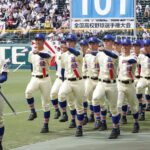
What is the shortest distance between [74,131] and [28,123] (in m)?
1.73

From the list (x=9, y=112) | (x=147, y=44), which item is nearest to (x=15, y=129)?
(x=9, y=112)

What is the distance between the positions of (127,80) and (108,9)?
683 cm

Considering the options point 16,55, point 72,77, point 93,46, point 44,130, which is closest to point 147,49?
point 93,46

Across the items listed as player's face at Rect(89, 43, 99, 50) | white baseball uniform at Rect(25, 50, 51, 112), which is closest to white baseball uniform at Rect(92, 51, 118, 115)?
player's face at Rect(89, 43, 99, 50)

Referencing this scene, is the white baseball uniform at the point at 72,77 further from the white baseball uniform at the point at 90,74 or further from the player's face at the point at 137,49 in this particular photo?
the player's face at the point at 137,49

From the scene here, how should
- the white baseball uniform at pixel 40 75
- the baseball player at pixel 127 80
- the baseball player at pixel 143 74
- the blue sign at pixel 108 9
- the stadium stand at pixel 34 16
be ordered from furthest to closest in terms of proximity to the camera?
1. the stadium stand at pixel 34 16
2. the blue sign at pixel 108 9
3. the baseball player at pixel 143 74
4. the white baseball uniform at pixel 40 75
5. the baseball player at pixel 127 80

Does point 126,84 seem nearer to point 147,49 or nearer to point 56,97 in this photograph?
point 147,49

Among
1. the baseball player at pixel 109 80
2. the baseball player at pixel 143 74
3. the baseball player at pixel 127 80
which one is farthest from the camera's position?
the baseball player at pixel 143 74

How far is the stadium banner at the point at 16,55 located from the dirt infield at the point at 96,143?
19.9m

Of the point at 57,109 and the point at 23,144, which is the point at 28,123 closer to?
the point at 57,109

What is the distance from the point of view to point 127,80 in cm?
1286

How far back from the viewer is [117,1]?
1925cm

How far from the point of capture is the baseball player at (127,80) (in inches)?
494

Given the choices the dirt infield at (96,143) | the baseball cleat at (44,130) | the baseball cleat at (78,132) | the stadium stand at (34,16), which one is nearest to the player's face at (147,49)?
the dirt infield at (96,143)
